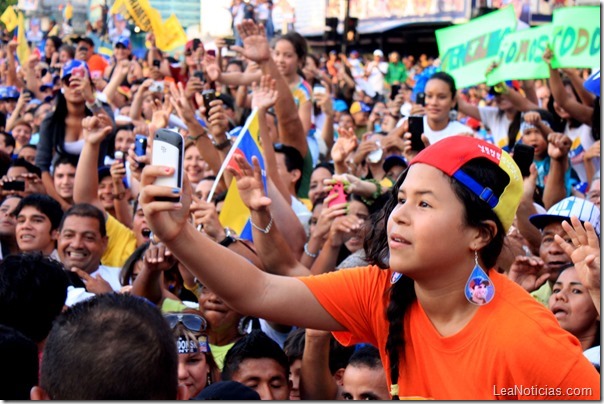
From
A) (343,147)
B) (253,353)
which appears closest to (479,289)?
(253,353)

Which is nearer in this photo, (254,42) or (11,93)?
(254,42)

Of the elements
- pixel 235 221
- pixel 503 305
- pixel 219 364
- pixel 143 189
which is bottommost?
pixel 219 364

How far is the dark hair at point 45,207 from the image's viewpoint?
17.3 ft

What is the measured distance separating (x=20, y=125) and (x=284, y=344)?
6.32 m

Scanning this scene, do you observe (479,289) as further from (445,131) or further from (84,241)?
(445,131)

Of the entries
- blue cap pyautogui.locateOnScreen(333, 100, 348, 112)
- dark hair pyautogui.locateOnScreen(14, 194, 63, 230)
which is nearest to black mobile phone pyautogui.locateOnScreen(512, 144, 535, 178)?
dark hair pyautogui.locateOnScreen(14, 194, 63, 230)

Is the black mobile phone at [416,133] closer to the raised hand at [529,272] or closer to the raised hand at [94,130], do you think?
the raised hand at [529,272]

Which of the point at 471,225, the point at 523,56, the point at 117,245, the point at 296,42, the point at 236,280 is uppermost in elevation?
the point at 296,42

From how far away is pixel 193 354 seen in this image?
367 cm

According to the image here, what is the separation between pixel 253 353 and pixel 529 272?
155cm

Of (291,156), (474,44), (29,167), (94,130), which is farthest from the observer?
(474,44)

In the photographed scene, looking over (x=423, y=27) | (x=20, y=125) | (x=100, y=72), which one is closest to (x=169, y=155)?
(x=20, y=125)

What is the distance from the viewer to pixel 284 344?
4.15 metres

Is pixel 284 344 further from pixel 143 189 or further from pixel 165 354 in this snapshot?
pixel 165 354
